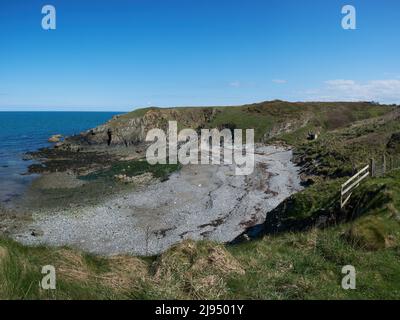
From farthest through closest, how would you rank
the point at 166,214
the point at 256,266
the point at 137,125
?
the point at 137,125 → the point at 166,214 → the point at 256,266

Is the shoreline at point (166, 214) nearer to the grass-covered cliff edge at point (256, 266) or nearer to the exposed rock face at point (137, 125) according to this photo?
the grass-covered cliff edge at point (256, 266)

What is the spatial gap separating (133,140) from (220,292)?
86.2 m

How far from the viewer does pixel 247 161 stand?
204ft
